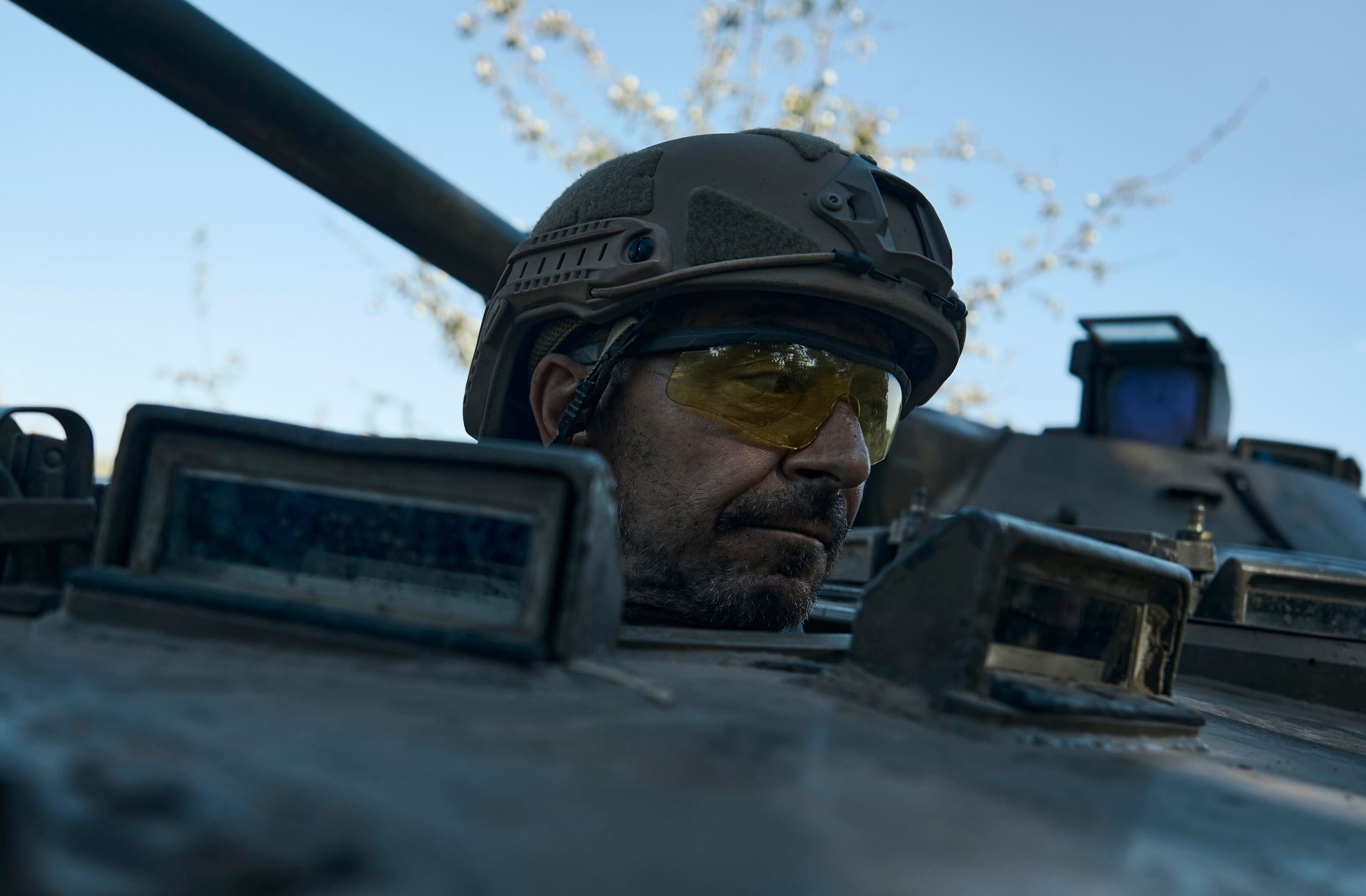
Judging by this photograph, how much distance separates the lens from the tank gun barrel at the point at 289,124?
327 centimetres

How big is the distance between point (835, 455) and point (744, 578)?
37 centimetres

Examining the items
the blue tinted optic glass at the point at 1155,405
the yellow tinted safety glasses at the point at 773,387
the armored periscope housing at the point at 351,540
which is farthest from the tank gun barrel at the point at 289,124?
the blue tinted optic glass at the point at 1155,405

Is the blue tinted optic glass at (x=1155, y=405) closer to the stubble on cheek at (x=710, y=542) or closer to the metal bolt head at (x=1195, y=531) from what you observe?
the metal bolt head at (x=1195, y=531)

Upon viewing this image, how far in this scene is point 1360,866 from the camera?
104 cm

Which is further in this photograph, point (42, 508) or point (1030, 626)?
point (42, 508)

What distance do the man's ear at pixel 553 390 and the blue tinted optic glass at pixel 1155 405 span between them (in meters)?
3.66

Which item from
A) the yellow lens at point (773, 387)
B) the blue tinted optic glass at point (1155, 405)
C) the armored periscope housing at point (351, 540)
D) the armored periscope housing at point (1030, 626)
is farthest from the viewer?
the blue tinted optic glass at point (1155, 405)

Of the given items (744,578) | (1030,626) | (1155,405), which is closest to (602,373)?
(744,578)

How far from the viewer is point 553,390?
3033mm

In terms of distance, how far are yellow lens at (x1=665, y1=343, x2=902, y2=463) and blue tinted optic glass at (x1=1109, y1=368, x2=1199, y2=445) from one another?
349cm

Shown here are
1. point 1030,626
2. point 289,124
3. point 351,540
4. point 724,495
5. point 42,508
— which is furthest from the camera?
point 289,124

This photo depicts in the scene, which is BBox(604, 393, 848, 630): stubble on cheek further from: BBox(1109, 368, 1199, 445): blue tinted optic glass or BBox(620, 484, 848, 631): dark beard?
BBox(1109, 368, 1199, 445): blue tinted optic glass

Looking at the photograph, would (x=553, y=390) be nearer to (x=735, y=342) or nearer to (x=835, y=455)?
(x=735, y=342)

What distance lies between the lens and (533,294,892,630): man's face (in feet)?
8.46
